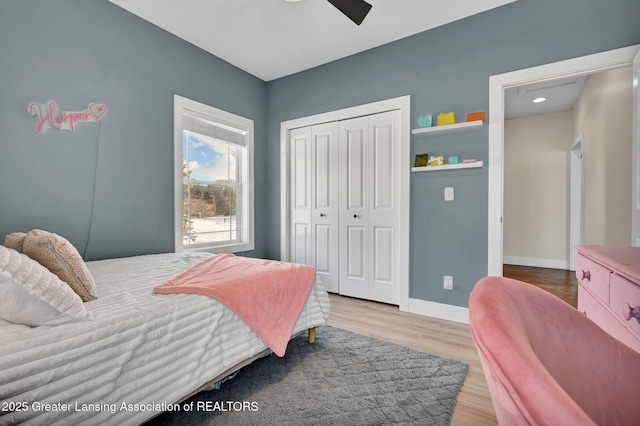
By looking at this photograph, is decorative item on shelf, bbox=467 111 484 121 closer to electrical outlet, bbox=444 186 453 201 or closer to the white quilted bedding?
electrical outlet, bbox=444 186 453 201

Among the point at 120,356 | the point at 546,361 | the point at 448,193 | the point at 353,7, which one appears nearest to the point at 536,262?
the point at 448,193

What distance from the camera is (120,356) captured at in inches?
43.0

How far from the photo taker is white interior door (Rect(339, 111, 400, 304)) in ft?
10.2

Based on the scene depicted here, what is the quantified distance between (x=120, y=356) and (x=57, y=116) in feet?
6.56

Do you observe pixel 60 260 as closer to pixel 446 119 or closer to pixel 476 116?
pixel 446 119

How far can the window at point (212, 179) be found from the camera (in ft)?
9.70

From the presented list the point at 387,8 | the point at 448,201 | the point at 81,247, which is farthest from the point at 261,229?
the point at 387,8

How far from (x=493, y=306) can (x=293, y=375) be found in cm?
161

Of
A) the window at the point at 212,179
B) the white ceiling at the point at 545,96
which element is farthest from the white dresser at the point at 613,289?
the window at the point at 212,179

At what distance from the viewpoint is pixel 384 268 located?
3.17 m

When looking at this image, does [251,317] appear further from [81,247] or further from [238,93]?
[238,93]

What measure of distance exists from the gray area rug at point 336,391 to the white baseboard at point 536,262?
4369mm

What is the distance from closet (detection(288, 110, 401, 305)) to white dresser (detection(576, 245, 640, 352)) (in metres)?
1.79

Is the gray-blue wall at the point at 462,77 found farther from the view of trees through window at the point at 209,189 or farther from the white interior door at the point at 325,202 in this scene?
the view of trees through window at the point at 209,189
